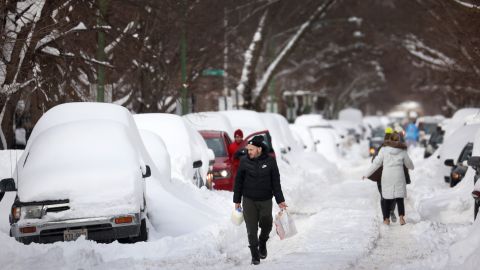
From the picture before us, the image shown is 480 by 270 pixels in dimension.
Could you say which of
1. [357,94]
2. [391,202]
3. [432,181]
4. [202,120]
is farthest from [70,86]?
[357,94]

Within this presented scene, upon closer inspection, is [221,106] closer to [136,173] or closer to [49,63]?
[49,63]

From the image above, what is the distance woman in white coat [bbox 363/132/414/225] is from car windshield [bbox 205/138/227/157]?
468cm

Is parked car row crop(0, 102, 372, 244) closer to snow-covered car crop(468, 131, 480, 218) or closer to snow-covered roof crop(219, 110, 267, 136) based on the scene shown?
snow-covered car crop(468, 131, 480, 218)

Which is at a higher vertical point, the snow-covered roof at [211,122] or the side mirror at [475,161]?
the snow-covered roof at [211,122]

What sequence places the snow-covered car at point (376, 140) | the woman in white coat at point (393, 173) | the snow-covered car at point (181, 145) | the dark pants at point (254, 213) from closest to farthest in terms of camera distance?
the dark pants at point (254, 213)
the woman in white coat at point (393, 173)
the snow-covered car at point (181, 145)
the snow-covered car at point (376, 140)

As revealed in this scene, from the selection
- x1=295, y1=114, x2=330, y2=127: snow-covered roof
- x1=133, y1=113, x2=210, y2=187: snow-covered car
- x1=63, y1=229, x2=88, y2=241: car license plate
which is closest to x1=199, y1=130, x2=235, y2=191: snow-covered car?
x1=133, y1=113, x2=210, y2=187: snow-covered car

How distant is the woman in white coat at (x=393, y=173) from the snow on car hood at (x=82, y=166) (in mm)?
4920

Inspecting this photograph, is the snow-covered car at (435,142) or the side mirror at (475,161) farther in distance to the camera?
the snow-covered car at (435,142)

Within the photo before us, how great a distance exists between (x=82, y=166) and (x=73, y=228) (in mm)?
937

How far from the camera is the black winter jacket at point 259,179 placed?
435 inches

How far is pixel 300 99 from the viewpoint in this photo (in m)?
75.8

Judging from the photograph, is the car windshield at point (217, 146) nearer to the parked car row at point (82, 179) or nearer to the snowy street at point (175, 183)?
the snowy street at point (175, 183)

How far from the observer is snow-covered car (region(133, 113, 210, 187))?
17.8 m

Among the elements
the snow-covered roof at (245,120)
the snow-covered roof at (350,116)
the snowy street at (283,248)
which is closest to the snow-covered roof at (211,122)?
the snow-covered roof at (245,120)
